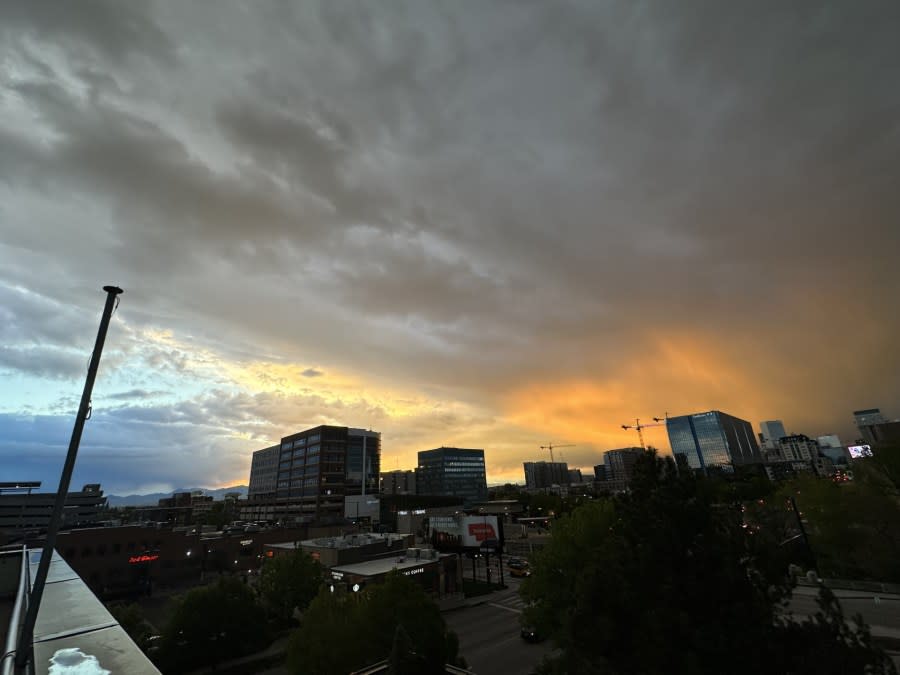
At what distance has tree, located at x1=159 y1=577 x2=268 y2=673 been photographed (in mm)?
30812

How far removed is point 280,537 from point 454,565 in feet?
131

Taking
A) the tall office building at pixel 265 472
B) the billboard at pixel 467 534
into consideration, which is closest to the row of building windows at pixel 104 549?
the billboard at pixel 467 534

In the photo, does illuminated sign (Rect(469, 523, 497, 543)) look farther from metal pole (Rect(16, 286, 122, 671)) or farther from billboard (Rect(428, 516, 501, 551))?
metal pole (Rect(16, 286, 122, 671))

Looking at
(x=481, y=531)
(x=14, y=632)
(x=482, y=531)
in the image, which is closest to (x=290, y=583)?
(x=481, y=531)

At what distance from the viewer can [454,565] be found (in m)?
51.7

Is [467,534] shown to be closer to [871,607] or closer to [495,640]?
[495,640]

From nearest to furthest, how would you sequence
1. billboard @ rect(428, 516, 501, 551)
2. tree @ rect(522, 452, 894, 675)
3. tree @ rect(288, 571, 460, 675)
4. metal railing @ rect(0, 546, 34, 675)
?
metal railing @ rect(0, 546, 34, 675) < tree @ rect(522, 452, 894, 675) < tree @ rect(288, 571, 460, 675) < billboard @ rect(428, 516, 501, 551)

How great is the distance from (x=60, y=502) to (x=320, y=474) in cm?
13411

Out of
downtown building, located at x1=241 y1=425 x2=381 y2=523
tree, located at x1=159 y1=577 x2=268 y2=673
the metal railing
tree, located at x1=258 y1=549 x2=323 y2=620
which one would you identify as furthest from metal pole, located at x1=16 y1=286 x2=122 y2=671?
downtown building, located at x1=241 y1=425 x2=381 y2=523

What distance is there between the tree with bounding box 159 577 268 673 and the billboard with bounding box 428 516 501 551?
32.8 meters

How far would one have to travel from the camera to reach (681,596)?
12344mm

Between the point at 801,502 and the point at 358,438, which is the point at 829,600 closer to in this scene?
the point at 801,502

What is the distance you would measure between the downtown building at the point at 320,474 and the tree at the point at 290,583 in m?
85.5

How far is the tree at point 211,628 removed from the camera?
30.8 metres
